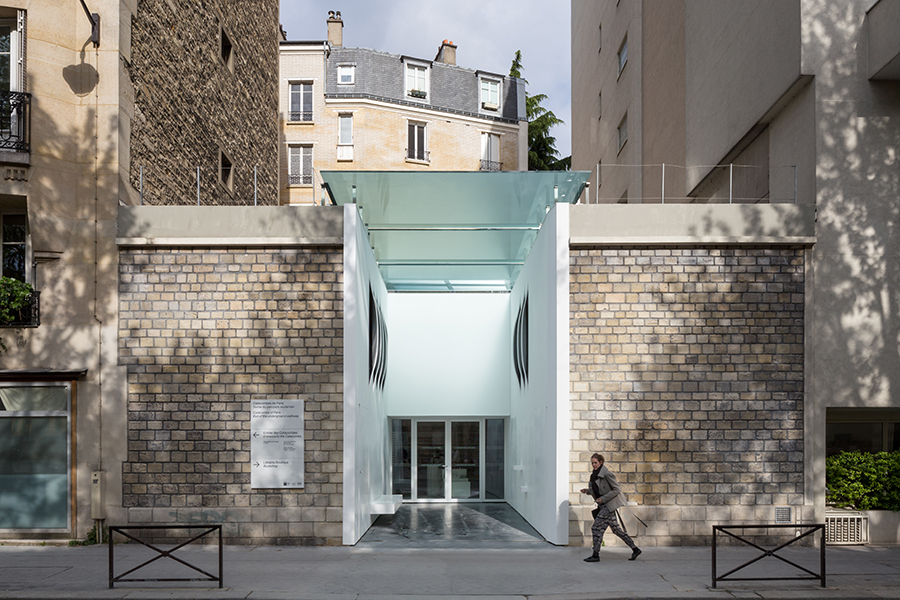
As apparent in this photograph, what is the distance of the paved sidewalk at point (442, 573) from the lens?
8289 millimetres

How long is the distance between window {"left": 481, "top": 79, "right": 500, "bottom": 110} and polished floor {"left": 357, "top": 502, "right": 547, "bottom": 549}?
71.2ft

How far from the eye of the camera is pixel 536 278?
13.0 metres

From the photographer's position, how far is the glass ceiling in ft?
37.8

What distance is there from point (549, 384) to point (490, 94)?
24352 mm

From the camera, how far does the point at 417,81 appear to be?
32.2 meters

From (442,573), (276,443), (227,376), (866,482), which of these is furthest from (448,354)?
(866,482)

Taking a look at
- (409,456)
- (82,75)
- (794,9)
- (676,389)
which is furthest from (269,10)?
(676,389)

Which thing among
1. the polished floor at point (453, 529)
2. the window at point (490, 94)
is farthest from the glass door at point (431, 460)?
the window at point (490, 94)

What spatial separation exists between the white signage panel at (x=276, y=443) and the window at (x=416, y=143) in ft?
71.0

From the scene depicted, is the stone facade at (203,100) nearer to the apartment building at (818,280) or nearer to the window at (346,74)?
→ the apartment building at (818,280)

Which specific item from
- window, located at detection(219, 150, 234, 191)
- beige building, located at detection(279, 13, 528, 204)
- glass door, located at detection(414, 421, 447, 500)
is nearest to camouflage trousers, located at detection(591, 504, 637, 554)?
glass door, located at detection(414, 421, 447, 500)

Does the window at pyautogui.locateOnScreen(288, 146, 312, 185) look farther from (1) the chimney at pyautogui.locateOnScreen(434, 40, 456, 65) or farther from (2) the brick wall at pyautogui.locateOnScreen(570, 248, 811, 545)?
(2) the brick wall at pyautogui.locateOnScreen(570, 248, 811, 545)

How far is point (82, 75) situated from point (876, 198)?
12.7 meters

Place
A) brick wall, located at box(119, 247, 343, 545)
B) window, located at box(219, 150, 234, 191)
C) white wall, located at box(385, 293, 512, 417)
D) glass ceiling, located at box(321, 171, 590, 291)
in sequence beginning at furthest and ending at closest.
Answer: window, located at box(219, 150, 234, 191), white wall, located at box(385, 293, 512, 417), glass ceiling, located at box(321, 171, 590, 291), brick wall, located at box(119, 247, 343, 545)
